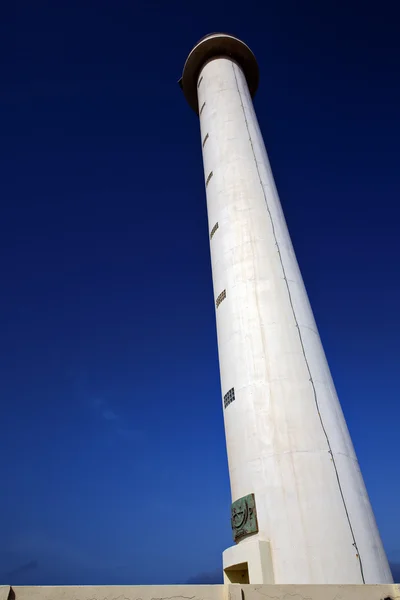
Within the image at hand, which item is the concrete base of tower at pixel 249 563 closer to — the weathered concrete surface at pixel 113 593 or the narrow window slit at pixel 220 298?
the weathered concrete surface at pixel 113 593

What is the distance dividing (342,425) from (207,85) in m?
16.8

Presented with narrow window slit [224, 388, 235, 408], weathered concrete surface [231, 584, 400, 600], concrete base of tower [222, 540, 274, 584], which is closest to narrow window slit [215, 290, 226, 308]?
narrow window slit [224, 388, 235, 408]

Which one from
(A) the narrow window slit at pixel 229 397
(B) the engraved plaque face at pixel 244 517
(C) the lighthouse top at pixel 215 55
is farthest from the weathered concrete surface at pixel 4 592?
(C) the lighthouse top at pixel 215 55

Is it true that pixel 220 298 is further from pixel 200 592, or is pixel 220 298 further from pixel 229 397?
pixel 200 592

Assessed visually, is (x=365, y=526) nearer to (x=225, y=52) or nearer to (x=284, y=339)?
(x=284, y=339)

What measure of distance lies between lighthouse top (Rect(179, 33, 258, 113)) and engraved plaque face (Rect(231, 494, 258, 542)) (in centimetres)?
2111

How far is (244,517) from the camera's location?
9023mm

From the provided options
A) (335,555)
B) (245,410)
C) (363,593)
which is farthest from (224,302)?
(363,593)

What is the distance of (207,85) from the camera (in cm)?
2025

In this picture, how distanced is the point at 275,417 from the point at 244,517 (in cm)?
218

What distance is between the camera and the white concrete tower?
26.5 ft

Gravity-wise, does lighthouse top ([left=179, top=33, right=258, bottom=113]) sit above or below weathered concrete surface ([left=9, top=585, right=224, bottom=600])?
above

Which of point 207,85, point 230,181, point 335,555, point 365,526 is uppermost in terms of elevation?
point 207,85

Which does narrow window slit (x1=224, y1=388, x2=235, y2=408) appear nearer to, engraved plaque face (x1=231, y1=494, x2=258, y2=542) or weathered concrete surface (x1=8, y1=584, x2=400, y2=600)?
engraved plaque face (x1=231, y1=494, x2=258, y2=542)
